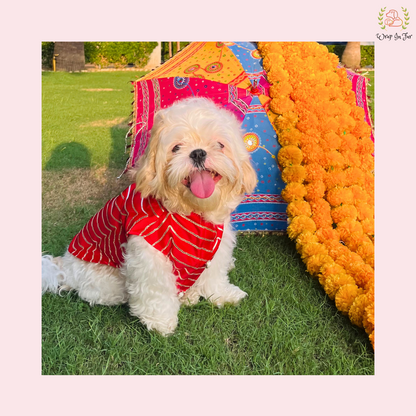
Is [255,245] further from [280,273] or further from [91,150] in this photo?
[91,150]

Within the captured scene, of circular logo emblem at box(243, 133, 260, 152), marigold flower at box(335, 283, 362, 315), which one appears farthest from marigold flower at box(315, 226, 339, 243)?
circular logo emblem at box(243, 133, 260, 152)

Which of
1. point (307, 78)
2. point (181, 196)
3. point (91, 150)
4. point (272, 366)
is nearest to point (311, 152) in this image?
point (307, 78)

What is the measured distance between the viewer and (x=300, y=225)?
11.9ft

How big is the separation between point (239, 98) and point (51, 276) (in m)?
2.41

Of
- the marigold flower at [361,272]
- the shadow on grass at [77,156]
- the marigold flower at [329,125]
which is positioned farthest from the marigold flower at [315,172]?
the shadow on grass at [77,156]

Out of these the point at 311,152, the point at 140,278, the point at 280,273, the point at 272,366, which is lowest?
the point at 272,366

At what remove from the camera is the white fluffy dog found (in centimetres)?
241

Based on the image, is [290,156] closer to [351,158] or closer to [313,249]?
[351,158]

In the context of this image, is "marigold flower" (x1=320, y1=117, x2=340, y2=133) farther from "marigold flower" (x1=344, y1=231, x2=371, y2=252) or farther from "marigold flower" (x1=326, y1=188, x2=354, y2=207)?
"marigold flower" (x1=344, y1=231, x2=371, y2=252)

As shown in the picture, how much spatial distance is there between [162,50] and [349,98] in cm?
1074

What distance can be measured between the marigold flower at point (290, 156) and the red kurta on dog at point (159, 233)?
1.32 m

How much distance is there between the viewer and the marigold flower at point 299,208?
365cm

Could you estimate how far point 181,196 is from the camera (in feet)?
8.23

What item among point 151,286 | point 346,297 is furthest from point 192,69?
point 346,297
